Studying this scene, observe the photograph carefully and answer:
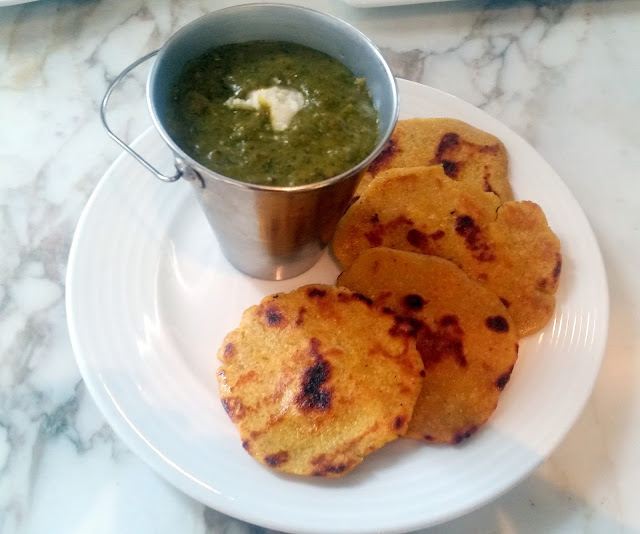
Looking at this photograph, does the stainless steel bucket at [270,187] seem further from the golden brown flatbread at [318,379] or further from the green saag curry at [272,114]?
the golden brown flatbread at [318,379]

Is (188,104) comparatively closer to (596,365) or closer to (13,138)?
(13,138)

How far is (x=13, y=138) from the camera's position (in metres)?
2.32

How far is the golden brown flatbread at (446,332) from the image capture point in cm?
158

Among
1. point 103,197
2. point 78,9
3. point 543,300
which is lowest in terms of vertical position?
point 543,300

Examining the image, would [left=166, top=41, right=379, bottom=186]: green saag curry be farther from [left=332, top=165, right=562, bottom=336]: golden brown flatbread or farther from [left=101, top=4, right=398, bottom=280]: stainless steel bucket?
[left=332, top=165, right=562, bottom=336]: golden brown flatbread

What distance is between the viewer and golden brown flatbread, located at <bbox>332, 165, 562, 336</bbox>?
1800mm

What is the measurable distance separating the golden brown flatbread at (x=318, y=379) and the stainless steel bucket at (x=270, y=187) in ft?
0.55

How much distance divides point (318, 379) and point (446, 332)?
0.41m

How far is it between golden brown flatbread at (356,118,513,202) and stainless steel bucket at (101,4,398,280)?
1.14 feet

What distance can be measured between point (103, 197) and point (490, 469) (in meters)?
1.47

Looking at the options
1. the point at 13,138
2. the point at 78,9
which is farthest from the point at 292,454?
the point at 78,9

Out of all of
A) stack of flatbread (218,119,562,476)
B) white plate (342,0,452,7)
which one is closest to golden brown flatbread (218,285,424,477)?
stack of flatbread (218,119,562,476)

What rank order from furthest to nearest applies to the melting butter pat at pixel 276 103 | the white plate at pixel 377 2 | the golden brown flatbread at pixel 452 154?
the white plate at pixel 377 2 < the golden brown flatbread at pixel 452 154 < the melting butter pat at pixel 276 103

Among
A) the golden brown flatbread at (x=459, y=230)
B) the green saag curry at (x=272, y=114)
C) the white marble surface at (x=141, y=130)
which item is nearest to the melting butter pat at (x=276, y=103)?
the green saag curry at (x=272, y=114)
